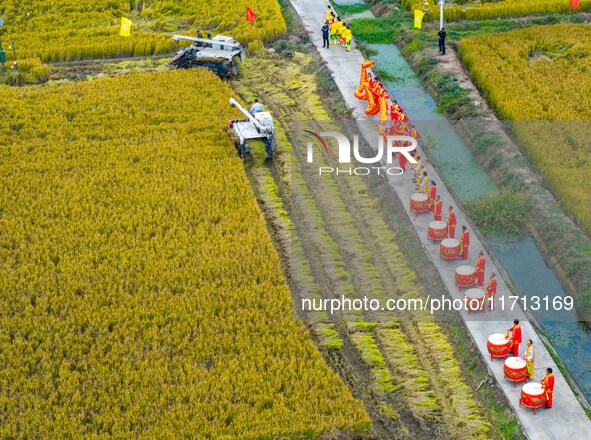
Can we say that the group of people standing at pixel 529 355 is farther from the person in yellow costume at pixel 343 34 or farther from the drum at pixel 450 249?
the person in yellow costume at pixel 343 34

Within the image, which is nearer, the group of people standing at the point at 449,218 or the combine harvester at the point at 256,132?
the group of people standing at the point at 449,218

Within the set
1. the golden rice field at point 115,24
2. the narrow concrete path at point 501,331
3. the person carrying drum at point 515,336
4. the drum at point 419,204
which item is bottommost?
the golden rice field at point 115,24

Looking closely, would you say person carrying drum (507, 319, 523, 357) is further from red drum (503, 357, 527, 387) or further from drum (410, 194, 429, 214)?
drum (410, 194, 429, 214)

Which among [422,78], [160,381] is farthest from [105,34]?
[160,381]

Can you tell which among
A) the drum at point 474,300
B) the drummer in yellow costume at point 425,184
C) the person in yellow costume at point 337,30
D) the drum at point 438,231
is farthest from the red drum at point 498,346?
the person in yellow costume at point 337,30

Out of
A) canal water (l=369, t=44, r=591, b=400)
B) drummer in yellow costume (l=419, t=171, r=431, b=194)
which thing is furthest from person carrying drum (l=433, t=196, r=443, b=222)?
canal water (l=369, t=44, r=591, b=400)

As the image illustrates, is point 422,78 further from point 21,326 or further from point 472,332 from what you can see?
point 21,326
